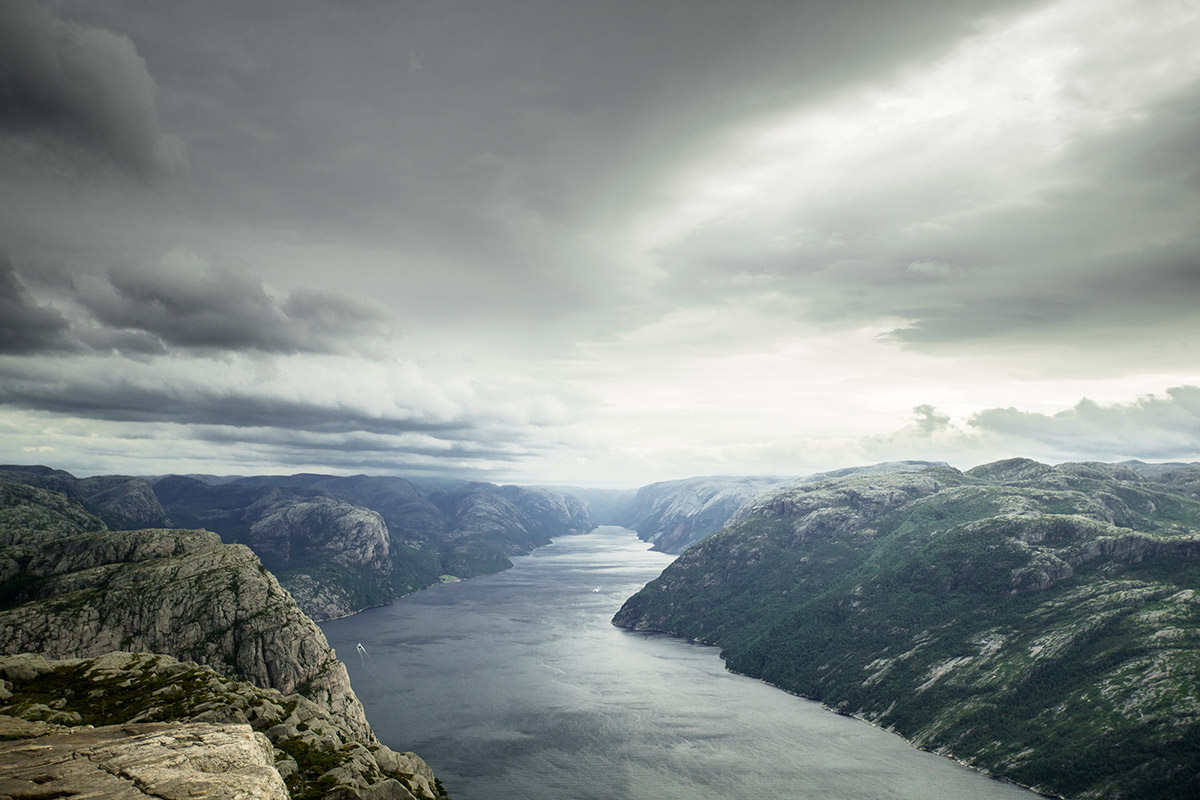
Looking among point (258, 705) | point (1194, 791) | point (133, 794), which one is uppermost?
point (133, 794)

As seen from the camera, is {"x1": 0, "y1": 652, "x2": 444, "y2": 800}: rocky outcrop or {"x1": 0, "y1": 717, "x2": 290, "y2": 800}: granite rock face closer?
{"x1": 0, "y1": 717, "x2": 290, "y2": 800}: granite rock face

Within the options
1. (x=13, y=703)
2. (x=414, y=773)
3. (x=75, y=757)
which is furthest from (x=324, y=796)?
(x=13, y=703)

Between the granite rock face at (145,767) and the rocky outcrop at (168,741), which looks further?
the rocky outcrop at (168,741)

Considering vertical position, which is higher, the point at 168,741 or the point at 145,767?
the point at 145,767

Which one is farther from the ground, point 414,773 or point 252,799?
point 252,799

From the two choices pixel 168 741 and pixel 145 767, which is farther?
pixel 168 741

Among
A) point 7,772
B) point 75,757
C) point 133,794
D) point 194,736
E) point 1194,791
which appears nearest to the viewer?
point 133,794

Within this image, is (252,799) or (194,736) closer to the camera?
(252,799)

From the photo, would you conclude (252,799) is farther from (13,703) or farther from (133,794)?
(13,703)
